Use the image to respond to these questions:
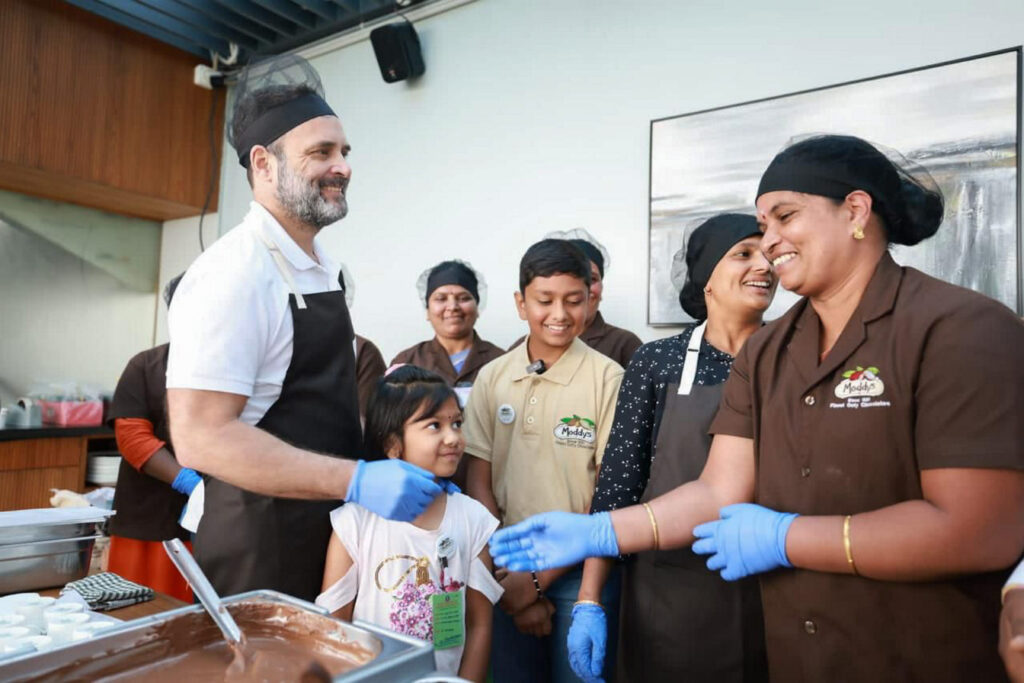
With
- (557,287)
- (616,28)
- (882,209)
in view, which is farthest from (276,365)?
(616,28)

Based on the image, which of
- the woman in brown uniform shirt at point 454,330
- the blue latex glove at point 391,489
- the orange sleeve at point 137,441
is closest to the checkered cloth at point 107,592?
the blue latex glove at point 391,489

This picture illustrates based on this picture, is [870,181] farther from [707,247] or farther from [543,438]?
[543,438]

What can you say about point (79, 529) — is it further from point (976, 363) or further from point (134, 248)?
point (134, 248)

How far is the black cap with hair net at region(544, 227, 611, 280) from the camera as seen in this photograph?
2.92 metres

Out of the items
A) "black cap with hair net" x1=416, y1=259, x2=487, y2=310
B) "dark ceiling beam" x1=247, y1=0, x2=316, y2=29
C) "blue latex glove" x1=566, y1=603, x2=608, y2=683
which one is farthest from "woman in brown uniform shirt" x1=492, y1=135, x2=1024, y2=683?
"dark ceiling beam" x1=247, y1=0, x2=316, y2=29

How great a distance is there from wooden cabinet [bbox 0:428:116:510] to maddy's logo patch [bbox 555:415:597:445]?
10.5 ft

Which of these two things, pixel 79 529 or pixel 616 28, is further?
pixel 616 28

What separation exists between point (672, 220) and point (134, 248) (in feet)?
12.7

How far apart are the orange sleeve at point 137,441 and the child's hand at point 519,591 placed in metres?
1.42

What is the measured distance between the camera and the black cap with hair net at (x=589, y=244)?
9.59 ft

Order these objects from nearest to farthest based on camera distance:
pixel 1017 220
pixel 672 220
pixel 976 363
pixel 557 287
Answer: pixel 976 363 → pixel 557 287 → pixel 1017 220 → pixel 672 220

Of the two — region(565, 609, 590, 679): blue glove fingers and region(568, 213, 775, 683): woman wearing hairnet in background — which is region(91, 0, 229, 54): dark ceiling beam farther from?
region(565, 609, 590, 679): blue glove fingers

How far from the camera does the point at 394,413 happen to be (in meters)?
1.67

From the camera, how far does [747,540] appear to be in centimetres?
112
